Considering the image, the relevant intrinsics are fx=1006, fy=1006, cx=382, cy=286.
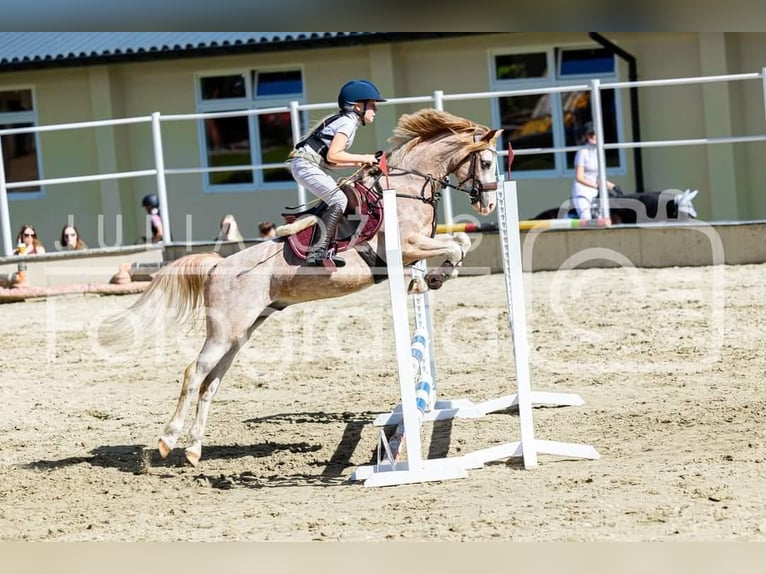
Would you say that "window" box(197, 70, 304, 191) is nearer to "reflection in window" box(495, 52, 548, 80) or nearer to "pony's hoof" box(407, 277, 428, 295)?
"reflection in window" box(495, 52, 548, 80)

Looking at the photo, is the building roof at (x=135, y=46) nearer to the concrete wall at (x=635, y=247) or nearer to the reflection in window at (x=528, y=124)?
the reflection in window at (x=528, y=124)

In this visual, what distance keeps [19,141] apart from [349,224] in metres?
14.0

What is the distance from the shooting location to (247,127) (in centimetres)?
1744

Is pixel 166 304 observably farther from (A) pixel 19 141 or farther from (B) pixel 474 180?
(A) pixel 19 141

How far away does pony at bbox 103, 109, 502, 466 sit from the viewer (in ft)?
19.1

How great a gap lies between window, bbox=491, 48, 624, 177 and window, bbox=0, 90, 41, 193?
326 inches

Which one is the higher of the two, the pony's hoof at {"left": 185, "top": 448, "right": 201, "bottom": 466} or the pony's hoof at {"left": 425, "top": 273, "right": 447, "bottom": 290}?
the pony's hoof at {"left": 425, "top": 273, "right": 447, "bottom": 290}

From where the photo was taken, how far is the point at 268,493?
5.23 m

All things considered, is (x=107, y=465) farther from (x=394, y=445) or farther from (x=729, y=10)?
(x=729, y=10)

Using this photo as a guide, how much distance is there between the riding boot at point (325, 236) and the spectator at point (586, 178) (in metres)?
6.93

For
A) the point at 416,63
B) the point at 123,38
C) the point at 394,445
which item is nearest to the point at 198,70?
the point at 123,38

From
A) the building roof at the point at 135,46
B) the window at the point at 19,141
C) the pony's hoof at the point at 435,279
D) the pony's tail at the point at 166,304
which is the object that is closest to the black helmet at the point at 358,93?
the pony's hoof at the point at 435,279

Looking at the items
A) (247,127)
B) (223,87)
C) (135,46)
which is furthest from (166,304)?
(247,127)

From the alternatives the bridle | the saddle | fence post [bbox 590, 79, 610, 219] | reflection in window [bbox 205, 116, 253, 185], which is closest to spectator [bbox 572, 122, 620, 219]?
fence post [bbox 590, 79, 610, 219]
